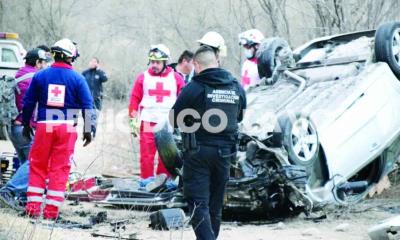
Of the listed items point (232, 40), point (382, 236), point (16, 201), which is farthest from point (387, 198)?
point (232, 40)

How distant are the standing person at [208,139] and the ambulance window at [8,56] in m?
9.55

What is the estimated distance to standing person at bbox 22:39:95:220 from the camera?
21.9 feet

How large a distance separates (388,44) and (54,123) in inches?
143

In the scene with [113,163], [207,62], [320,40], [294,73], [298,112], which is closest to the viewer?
[207,62]

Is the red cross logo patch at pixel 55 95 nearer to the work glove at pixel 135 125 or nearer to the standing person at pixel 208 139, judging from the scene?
the standing person at pixel 208 139

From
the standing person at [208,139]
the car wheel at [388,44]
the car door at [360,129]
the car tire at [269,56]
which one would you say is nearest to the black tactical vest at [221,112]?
the standing person at [208,139]

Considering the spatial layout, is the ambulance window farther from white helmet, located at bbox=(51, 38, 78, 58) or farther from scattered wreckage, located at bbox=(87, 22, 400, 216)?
white helmet, located at bbox=(51, 38, 78, 58)

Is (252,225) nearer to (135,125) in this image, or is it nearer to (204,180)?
(204,180)

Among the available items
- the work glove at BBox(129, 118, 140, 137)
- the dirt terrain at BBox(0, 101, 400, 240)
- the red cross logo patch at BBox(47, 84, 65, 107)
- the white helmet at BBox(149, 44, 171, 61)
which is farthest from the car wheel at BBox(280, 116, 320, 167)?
the work glove at BBox(129, 118, 140, 137)

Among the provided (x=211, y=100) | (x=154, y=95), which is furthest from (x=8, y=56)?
(x=211, y=100)

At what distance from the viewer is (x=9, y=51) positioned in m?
14.2

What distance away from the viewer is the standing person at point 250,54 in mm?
8836

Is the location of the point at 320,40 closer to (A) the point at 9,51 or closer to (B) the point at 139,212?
(B) the point at 139,212

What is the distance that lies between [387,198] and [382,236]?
111 inches
